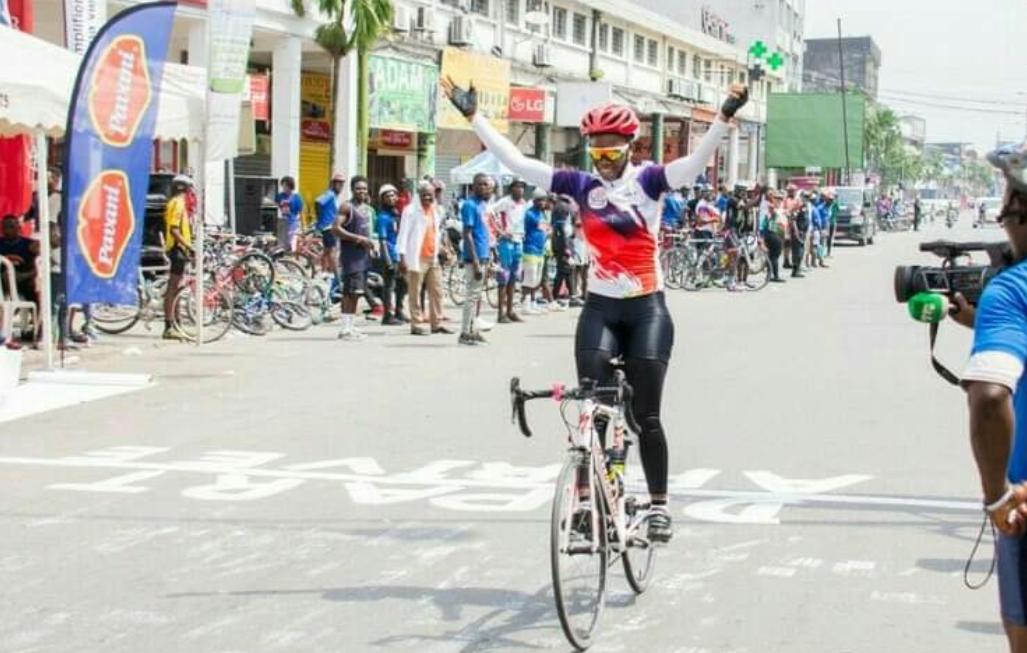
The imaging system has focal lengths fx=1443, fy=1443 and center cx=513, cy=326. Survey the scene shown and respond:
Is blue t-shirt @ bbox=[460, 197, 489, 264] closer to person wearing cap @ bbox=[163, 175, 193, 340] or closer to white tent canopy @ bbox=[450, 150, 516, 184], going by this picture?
person wearing cap @ bbox=[163, 175, 193, 340]

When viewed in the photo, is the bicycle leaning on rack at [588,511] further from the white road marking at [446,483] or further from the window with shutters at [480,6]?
the window with shutters at [480,6]

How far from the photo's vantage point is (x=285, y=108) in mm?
30406

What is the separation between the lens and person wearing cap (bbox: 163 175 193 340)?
15.9 meters

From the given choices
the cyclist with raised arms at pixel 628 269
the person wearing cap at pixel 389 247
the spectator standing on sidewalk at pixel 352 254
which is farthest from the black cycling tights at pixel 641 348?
the person wearing cap at pixel 389 247

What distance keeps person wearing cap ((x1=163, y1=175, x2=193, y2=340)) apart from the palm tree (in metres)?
13.1

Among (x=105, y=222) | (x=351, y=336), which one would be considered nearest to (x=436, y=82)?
(x=351, y=336)

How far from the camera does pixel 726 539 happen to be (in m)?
7.12

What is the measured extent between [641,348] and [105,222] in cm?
793

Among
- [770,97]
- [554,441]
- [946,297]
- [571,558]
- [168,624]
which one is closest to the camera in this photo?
[946,297]

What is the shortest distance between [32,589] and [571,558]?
242 cm

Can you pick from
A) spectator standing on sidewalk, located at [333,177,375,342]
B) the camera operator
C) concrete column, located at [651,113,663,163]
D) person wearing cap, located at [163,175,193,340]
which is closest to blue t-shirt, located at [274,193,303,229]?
spectator standing on sidewalk, located at [333,177,375,342]

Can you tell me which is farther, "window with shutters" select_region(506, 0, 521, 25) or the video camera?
"window with shutters" select_region(506, 0, 521, 25)

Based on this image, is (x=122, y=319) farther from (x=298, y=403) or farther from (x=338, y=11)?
(x=338, y=11)

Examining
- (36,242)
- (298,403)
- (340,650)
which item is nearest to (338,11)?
(36,242)
